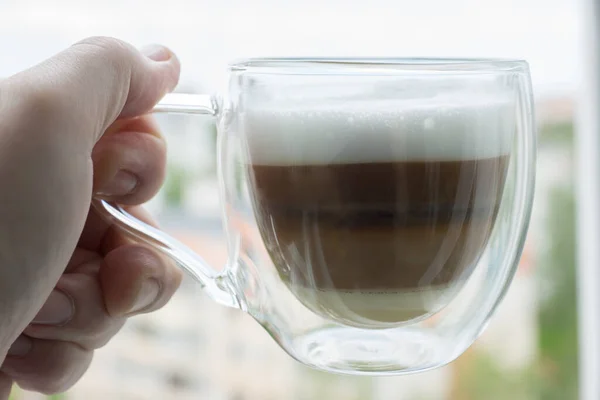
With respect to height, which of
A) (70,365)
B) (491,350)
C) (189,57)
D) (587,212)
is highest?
(189,57)

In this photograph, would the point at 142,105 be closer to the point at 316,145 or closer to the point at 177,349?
the point at 316,145

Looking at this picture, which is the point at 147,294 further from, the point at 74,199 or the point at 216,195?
the point at 216,195

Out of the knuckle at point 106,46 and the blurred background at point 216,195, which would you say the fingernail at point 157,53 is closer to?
the knuckle at point 106,46

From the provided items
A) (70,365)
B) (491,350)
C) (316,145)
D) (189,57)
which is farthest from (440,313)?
(491,350)

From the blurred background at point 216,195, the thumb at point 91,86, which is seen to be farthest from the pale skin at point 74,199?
the blurred background at point 216,195

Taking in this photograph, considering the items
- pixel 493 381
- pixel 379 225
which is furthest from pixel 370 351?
pixel 493 381

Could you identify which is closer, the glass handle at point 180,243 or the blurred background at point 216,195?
the glass handle at point 180,243
